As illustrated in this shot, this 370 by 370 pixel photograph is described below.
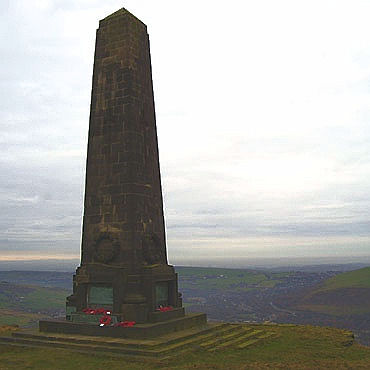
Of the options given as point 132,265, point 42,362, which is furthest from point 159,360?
point 132,265

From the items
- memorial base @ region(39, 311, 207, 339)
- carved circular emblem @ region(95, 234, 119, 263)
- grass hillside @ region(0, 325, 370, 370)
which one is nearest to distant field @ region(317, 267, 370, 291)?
grass hillside @ region(0, 325, 370, 370)

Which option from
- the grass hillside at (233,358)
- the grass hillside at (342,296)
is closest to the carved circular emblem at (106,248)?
the grass hillside at (233,358)

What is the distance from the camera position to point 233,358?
46.1 feet

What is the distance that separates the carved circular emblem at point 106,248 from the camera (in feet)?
57.6

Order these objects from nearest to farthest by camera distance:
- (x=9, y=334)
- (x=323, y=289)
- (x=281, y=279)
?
(x=9, y=334) → (x=323, y=289) → (x=281, y=279)

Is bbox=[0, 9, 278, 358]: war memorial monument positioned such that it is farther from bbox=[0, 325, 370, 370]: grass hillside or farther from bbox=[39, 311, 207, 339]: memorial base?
bbox=[0, 325, 370, 370]: grass hillside

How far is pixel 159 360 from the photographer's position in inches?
519

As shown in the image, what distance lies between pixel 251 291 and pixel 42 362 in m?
162

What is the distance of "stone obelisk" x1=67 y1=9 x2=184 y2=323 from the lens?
56.7ft

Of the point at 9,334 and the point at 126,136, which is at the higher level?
the point at 126,136

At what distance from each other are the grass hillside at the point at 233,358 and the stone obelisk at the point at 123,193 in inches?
114

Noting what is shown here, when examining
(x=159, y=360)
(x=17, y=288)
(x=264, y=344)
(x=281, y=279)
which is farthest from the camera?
(x=281, y=279)

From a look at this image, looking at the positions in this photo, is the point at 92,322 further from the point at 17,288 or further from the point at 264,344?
the point at 17,288

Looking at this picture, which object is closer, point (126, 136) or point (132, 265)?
point (132, 265)
